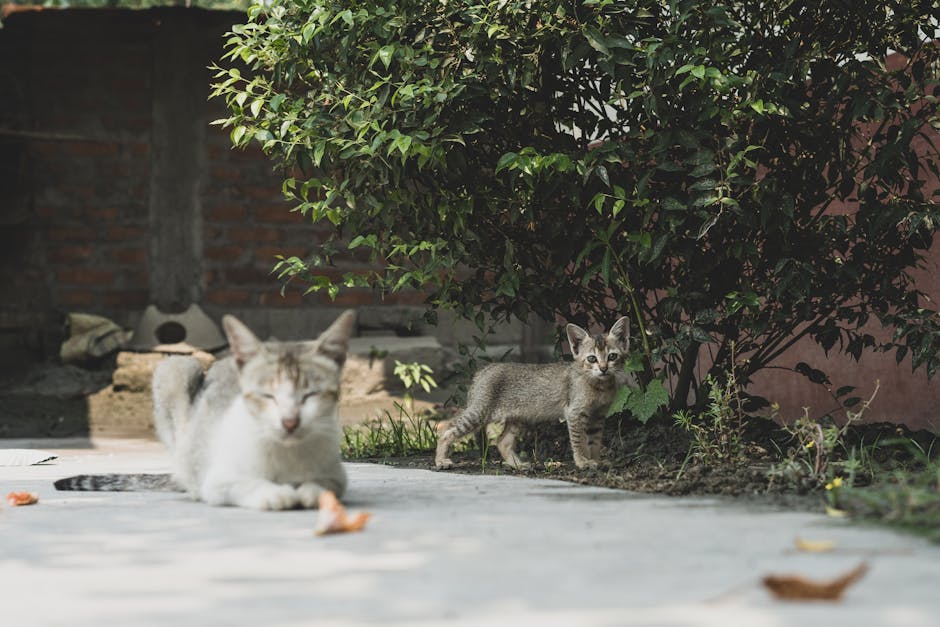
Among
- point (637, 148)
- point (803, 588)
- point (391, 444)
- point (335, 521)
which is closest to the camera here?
point (803, 588)

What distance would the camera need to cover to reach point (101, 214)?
31.1ft

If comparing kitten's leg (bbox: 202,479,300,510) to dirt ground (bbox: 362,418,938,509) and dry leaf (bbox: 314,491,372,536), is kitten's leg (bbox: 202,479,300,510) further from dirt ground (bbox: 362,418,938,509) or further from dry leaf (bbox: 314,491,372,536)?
dirt ground (bbox: 362,418,938,509)

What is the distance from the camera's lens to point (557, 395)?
5.95m

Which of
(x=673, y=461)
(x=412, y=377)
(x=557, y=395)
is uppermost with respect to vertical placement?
(x=557, y=395)

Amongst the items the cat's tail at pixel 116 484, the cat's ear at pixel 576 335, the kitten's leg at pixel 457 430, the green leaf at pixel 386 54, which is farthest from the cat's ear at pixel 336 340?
the cat's ear at pixel 576 335

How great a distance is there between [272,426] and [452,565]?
1.07 metres

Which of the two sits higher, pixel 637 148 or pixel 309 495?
pixel 637 148

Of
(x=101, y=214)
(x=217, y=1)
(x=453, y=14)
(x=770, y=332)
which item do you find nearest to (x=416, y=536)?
(x=453, y=14)

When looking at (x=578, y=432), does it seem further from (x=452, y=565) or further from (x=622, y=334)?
(x=452, y=565)

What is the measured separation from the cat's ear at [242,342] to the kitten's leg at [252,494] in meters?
0.40

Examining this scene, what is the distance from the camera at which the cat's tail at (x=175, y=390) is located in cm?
433

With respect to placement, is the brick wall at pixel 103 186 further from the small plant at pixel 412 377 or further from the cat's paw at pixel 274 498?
the cat's paw at pixel 274 498

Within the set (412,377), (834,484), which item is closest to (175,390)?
(834,484)

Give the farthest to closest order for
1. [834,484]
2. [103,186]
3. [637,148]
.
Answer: [103,186], [637,148], [834,484]
